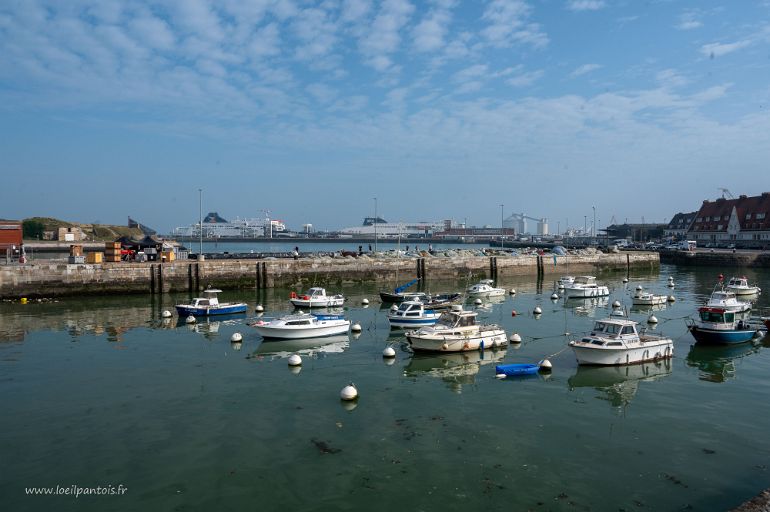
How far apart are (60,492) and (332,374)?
12105mm

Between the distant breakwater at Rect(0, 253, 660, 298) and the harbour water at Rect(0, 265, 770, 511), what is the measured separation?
20.2 m

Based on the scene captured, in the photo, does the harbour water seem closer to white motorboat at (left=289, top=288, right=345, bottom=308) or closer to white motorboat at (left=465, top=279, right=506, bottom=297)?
white motorboat at (left=289, top=288, right=345, bottom=308)

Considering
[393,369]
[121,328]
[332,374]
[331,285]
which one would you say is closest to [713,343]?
[393,369]

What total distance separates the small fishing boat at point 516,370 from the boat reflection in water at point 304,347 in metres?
9.25

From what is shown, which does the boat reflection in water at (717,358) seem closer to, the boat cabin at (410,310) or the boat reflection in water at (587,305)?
the boat reflection in water at (587,305)

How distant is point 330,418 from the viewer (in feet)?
→ 61.2

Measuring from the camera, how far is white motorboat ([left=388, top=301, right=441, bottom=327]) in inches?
1380

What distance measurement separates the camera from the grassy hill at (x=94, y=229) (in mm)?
116550

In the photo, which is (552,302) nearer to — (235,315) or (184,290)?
(235,315)

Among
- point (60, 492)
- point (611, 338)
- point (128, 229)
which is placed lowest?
point (60, 492)

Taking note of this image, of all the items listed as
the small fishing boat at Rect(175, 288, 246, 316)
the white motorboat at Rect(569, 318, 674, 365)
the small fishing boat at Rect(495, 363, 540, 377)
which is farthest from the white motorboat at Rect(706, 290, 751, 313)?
the small fishing boat at Rect(175, 288, 246, 316)

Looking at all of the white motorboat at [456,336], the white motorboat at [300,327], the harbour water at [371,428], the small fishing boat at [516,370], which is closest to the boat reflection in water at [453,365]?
the harbour water at [371,428]

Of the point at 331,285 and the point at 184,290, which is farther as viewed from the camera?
the point at 331,285

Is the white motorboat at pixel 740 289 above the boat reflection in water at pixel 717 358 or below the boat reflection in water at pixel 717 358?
above
